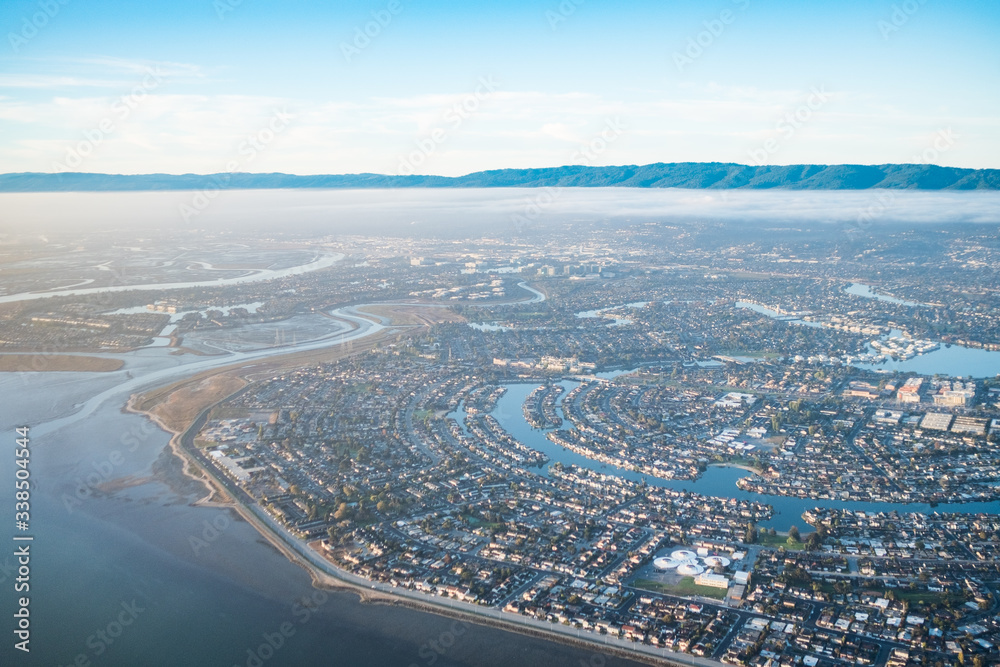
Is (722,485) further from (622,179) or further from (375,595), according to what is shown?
(622,179)

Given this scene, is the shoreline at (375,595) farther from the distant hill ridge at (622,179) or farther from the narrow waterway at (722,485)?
the distant hill ridge at (622,179)

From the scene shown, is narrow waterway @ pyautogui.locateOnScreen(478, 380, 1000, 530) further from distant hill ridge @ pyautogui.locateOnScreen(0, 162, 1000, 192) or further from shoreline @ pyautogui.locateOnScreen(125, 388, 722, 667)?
distant hill ridge @ pyautogui.locateOnScreen(0, 162, 1000, 192)

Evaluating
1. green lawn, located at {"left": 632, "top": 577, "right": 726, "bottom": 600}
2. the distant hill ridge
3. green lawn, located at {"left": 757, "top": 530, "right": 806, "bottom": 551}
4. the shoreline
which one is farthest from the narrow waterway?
the distant hill ridge

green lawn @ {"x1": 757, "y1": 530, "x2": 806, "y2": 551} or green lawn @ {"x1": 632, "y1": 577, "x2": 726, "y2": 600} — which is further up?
green lawn @ {"x1": 632, "y1": 577, "x2": 726, "y2": 600}

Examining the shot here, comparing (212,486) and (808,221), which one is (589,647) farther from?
(808,221)

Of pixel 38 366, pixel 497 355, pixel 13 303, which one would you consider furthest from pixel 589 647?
pixel 13 303

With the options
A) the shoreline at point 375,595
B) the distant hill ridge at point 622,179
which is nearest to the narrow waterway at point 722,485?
the shoreline at point 375,595

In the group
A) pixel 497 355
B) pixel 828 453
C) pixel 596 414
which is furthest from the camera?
pixel 497 355
